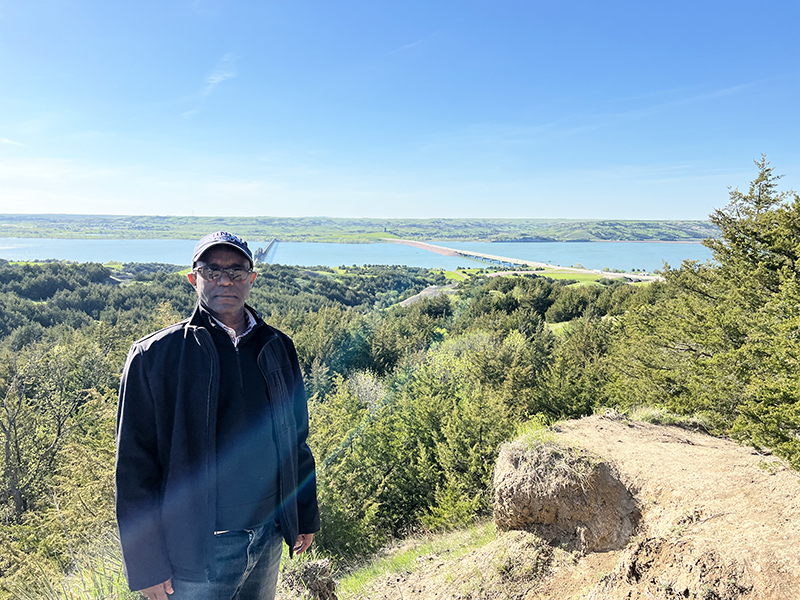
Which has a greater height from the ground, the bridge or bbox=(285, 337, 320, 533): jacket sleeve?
the bridge

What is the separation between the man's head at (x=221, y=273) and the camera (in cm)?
216

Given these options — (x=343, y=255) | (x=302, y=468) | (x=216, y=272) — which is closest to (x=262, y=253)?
(x=302, y=468)

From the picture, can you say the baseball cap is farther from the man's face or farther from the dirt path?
the dirt path

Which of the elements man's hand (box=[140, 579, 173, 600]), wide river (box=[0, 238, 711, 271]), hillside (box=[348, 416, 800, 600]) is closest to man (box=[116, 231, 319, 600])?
man's hand (box=[140, 579, 173, 600])

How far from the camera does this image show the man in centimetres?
188

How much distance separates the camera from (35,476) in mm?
18406

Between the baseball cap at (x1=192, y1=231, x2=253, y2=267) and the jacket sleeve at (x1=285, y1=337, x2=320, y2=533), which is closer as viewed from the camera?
the baseball cap at (x1=192, y1=231, x2=253, y2=267)

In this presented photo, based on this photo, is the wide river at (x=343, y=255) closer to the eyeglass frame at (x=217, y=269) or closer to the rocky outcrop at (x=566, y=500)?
the rocky outcrop at (x=566, y=500)

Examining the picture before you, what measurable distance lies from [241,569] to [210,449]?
72 cm

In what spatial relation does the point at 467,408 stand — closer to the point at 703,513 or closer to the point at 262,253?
the point at 703,513

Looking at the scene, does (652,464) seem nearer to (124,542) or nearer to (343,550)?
(124,542)

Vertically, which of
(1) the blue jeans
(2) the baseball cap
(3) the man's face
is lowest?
(1) the blue jeans

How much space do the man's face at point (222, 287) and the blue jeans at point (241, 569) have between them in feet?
3.83

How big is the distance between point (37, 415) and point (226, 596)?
89.2ft
